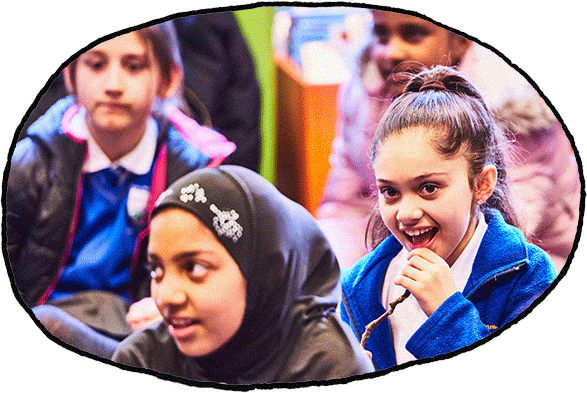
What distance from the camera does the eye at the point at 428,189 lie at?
2.05 metres

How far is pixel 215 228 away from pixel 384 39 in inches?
29.7

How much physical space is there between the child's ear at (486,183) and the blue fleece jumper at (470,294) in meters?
0.06

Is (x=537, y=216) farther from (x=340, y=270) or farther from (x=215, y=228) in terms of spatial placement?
(x=215, y=228)

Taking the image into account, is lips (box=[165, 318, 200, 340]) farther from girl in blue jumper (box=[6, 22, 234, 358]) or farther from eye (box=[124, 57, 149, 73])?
eye (box=[124, 57, 149, 73])

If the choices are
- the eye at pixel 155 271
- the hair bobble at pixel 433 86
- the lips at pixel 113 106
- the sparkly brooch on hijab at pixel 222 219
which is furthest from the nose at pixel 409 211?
the lips at pixel 113 106

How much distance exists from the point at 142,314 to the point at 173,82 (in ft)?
2.23

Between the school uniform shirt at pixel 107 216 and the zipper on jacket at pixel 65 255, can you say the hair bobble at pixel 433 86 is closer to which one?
the school uniform shirt at pixel 107 216

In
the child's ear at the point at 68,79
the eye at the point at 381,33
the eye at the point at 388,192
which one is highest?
the eye at the point at 381,33

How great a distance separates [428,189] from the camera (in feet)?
6.75

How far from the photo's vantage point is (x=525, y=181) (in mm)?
→ 2148

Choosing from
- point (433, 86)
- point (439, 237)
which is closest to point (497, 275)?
point (439, 237)

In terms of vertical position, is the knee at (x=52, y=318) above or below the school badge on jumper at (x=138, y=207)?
below

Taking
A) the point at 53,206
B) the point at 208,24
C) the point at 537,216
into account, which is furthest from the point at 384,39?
the point at 53,206

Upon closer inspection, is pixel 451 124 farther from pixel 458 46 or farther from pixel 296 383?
pixel 296 383
